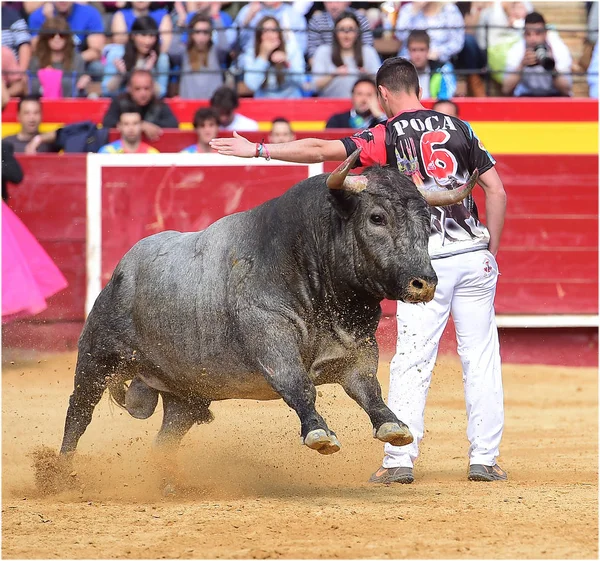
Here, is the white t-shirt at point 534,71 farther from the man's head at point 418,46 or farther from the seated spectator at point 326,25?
the seated spectator at point 326,25

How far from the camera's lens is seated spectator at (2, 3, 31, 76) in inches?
365

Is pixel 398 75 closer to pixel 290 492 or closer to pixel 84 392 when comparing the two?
pixel 290 492

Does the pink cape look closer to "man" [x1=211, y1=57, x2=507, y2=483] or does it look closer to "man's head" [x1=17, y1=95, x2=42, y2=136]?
"man's head" [x1=17, y1=95, x2=42, y2=136]

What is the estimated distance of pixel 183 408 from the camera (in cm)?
497

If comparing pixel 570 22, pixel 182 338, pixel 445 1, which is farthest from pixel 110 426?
pixel 570 22

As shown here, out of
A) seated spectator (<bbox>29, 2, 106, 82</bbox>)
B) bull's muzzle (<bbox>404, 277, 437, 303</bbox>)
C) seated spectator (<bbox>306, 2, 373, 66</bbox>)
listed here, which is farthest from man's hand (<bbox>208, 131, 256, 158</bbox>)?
seated spectator (<bbox>29, 2, 106, 82</bbox>)

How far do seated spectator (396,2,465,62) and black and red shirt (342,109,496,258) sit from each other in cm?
464

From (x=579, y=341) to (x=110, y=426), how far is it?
4030 mm

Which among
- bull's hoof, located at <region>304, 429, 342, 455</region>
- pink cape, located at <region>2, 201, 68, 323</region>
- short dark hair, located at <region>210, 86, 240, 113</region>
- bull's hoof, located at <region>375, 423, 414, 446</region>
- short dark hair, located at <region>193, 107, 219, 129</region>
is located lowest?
pink cape, located at <region>2, 201, 68, 323</region>

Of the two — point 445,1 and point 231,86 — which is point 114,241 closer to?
point 231,86

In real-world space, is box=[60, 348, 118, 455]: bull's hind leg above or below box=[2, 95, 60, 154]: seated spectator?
below

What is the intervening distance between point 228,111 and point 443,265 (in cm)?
408

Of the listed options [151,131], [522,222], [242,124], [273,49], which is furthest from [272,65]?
[522,222]

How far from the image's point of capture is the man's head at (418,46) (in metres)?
8.48
